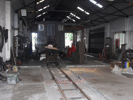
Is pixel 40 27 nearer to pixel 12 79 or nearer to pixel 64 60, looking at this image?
pixel 64 60

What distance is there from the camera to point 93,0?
15.8 metres

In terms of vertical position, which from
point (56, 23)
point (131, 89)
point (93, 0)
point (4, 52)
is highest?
point (93, 0)

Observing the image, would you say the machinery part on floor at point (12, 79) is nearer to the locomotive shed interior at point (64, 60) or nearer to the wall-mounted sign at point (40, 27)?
the locomotive shed interior at point (64, 60)

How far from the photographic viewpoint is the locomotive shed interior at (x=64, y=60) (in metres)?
5.48

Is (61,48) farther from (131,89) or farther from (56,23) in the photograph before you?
(131,89)

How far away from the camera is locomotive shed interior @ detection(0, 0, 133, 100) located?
5.48m

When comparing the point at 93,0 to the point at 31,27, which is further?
the point at 31,27

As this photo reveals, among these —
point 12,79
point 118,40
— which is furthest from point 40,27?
point 118,40

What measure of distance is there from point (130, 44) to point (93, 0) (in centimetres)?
617

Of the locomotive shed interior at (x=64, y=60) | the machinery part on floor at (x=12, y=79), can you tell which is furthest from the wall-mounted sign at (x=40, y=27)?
the machinery part on floor at (x=12, y=79)

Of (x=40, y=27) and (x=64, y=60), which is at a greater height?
(x=40, y=27)

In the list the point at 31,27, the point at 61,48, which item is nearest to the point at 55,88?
the point at 61,48

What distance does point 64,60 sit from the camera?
14.8m

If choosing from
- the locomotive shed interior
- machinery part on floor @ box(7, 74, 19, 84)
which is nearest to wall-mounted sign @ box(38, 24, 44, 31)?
the locomotive shed interior
